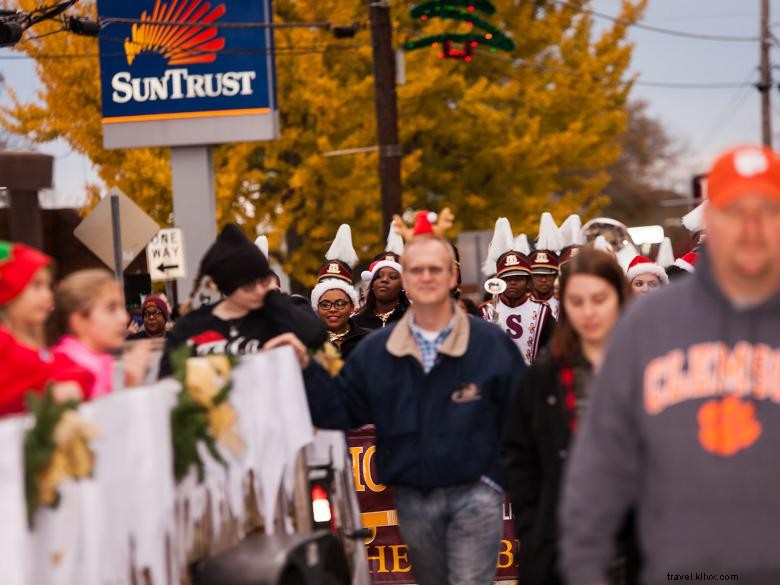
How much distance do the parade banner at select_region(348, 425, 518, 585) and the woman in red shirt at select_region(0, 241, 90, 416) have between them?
3.89 m

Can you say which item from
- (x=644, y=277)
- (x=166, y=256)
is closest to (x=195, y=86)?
(x=166, y=256)

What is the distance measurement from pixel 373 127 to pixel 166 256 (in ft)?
26.5

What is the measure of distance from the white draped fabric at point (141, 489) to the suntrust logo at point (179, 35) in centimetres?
2099

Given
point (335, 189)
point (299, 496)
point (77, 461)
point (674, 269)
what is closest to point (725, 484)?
point (77, 461)

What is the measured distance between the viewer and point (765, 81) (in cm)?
5622

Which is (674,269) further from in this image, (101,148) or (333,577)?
(101,148)

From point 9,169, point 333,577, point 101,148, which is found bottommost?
point 333,577

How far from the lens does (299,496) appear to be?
23.2ft

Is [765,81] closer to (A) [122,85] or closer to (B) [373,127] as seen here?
(B) [373,127]

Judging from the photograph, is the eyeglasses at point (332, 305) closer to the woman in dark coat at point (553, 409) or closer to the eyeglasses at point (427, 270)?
the eyeglasses at point (427, 270)

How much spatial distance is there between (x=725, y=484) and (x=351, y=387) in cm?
345

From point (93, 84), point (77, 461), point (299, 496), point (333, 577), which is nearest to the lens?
point (77, 461)

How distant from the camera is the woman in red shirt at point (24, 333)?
539 cm

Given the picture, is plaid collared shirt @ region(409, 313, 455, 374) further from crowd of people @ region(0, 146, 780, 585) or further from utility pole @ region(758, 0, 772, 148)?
utility pole @ region(758, 0, 772, 148)
